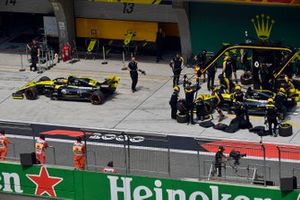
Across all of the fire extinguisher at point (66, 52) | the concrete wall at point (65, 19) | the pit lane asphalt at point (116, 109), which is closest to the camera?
Answer: the pit lane asphalt at point (116, 109)

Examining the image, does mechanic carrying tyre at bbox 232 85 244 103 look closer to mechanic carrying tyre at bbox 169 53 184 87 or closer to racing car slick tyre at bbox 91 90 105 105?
mechanic carrying tyre at bbox 169 53 184 87

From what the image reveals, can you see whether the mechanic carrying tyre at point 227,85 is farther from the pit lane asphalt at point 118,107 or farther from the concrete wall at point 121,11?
the concrete wall at point 121,11

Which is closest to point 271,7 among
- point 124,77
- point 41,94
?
point 124,77

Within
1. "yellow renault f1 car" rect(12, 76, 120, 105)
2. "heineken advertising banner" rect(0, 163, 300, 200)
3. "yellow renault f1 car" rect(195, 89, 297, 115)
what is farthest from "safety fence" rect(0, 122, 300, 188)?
"yellow renault f1 car" rect(12, 76, 120, 105)

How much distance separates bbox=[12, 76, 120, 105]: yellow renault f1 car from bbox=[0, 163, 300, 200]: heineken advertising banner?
976cm

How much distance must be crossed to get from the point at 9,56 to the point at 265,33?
12301 mm

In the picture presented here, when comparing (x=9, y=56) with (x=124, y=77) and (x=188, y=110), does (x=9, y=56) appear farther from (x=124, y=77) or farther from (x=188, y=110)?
(x=188, y=110)

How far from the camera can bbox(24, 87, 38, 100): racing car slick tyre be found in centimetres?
3934

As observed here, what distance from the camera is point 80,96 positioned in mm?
38781

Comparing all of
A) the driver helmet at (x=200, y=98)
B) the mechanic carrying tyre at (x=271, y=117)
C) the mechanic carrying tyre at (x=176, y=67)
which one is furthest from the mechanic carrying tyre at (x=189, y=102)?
the mechanic carrying tyre at (x=176, y=67)

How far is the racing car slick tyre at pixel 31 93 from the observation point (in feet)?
129

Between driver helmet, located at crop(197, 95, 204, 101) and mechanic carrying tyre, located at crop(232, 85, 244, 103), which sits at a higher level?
mechanic carrying tyre, located at crop(232, 85, 244, 103)

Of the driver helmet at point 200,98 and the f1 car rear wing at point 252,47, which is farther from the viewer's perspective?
the f1 car rear wing at point 252,47

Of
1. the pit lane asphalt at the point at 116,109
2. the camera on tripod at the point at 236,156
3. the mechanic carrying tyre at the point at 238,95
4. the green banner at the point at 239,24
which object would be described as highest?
the green banner at the point at 239,24
